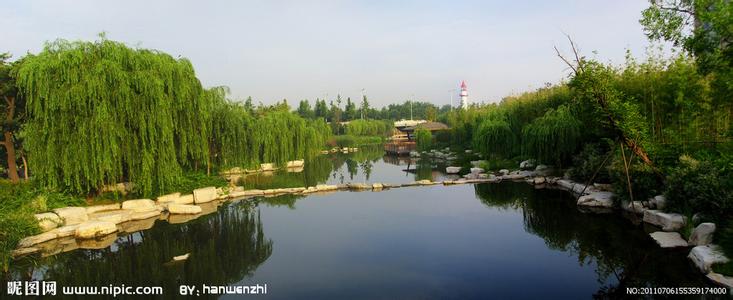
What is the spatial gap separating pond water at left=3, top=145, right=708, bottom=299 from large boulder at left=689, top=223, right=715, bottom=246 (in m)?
0.32

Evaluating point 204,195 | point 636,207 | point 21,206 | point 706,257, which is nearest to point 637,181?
point 636,207

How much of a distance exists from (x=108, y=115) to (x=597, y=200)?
13.1m

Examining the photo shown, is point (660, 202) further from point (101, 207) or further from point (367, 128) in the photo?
point (367, 128)

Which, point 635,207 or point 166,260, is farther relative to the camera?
point 635,207

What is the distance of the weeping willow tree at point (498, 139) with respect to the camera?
19.1 metres

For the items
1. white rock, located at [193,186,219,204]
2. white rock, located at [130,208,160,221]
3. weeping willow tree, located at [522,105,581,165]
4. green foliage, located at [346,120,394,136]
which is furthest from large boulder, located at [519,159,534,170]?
green foliage, located at [346,120,394,136]

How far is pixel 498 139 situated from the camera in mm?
19328

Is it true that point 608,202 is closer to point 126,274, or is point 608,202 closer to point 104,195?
point 126,274

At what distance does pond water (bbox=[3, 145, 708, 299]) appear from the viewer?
607 centimetres

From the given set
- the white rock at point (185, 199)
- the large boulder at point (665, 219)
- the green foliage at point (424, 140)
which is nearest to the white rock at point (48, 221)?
the white rock at point (185, 199)

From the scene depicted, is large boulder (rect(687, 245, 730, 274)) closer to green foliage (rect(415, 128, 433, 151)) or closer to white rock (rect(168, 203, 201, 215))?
white rock (rect(168, 203, 201, 215))

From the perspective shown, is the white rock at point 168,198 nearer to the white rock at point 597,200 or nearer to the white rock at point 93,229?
the white rock at point 93,229

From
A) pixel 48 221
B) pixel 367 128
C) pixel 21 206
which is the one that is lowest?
pixel 48 221

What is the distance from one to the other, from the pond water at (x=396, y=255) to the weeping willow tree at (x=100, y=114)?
2.18 metres
